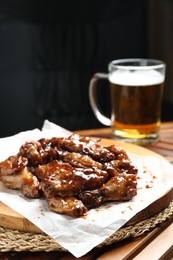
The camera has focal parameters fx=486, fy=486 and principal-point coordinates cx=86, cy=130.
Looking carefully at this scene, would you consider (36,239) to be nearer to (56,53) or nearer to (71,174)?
(71,174)

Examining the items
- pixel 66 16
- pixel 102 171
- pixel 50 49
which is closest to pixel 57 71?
pixel 50 49

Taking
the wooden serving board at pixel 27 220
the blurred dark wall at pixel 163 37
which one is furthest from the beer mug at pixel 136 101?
the blurred dark wall at pixel 163 37

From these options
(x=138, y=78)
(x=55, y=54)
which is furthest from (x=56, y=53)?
(x=138, y=78)

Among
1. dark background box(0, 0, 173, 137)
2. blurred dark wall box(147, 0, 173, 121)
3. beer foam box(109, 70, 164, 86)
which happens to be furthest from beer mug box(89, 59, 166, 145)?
blurred dark wall box(147, 0, 173, 121)

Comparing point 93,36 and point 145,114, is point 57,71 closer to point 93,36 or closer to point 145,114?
point 93,36

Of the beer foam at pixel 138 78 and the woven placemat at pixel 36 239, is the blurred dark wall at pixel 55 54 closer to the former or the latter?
the beer foam at pixel 138 78

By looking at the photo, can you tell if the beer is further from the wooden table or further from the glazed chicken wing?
the wooden table
